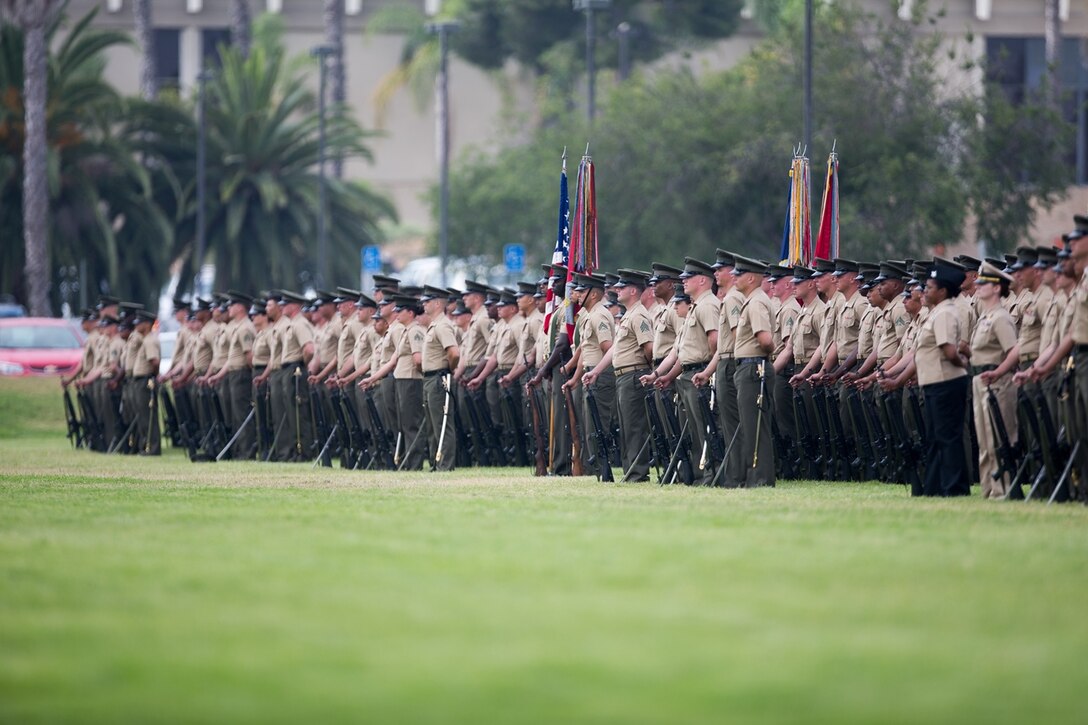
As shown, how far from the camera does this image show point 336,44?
215 feet

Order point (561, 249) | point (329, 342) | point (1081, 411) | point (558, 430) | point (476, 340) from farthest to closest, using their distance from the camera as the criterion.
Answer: point (329, 342) < point (476, 340) < point (561, 249) < point (558, 430) < point (1081, 411)

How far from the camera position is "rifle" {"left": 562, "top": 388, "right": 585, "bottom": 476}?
71.7 feet

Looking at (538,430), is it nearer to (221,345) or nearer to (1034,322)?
(1034,322)

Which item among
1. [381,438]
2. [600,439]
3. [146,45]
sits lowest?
[381,438]

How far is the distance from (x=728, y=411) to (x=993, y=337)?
9.18 feet

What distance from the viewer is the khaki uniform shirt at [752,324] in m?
18.3

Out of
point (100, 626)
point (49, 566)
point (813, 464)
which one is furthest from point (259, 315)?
point (100, 626)

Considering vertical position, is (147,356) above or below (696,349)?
below

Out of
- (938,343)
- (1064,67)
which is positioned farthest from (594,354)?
(1064,67)

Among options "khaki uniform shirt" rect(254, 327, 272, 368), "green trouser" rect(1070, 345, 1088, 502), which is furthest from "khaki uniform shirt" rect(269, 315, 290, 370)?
"green trouser" rect(1070, 345, 1088, 502)

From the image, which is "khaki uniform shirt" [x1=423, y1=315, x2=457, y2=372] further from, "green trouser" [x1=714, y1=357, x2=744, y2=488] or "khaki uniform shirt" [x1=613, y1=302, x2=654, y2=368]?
"green trouser" [x1=714, y1=357, x2=744, y2=488]

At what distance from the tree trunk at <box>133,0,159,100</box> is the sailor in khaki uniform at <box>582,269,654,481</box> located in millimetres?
43563

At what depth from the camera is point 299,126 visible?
53344 mm

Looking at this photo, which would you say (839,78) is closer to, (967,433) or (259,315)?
(259,315)
